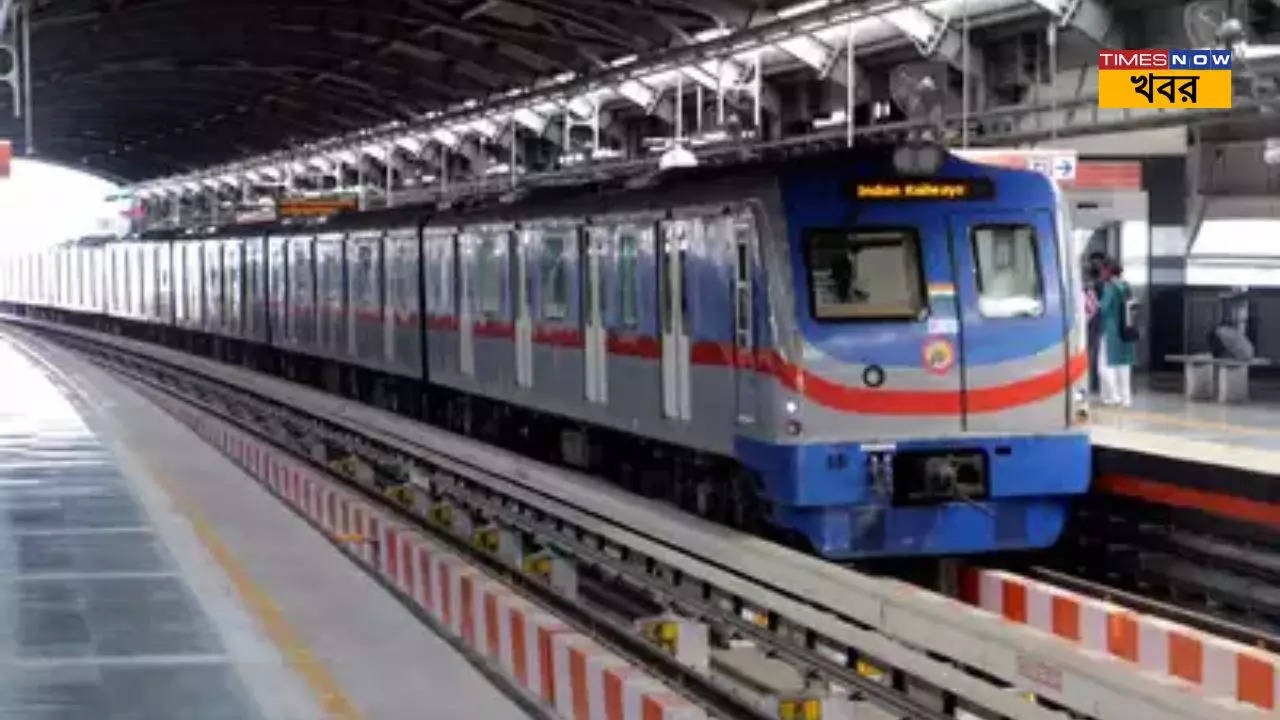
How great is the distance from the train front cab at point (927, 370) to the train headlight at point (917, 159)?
0.25 ft

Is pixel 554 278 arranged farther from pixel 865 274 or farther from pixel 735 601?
pixel 735 601

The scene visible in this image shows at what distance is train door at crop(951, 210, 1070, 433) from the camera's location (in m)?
13.1

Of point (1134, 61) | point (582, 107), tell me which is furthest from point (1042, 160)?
point (582, 107)

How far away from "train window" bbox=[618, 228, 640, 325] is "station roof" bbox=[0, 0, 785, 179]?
25.7 feet

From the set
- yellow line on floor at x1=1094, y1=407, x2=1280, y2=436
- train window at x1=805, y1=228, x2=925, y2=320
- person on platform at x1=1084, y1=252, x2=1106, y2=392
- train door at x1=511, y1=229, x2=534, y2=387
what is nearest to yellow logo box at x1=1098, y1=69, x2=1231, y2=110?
yellow line on floor at x1=1094, y1=407, x2=1280, y2=436

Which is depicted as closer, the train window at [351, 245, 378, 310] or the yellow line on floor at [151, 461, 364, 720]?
the yellow line on floor at [151, 461, 364, 720]

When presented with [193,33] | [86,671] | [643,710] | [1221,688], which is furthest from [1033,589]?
[193,33]

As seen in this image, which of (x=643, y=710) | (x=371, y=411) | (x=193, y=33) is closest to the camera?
(x=643, y=710)

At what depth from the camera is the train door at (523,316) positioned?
18.9 metres

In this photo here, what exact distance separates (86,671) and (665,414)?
20.1 ft

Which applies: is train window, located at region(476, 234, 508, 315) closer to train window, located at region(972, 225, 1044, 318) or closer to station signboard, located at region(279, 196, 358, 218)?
train window, located at region(972, 225, 1044, 318)

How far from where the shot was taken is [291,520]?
609 inches

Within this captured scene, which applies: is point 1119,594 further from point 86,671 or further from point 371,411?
point 371,411

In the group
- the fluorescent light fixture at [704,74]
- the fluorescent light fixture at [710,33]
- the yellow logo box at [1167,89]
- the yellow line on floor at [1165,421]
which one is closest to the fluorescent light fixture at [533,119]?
the fluorescent light fixture at [704,74]
